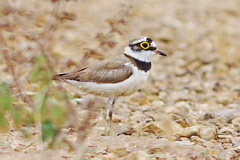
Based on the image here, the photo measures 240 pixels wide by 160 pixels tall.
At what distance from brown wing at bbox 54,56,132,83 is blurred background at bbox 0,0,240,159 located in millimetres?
215

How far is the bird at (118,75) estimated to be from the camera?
5459 mm

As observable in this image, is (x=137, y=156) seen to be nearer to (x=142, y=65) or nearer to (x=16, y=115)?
(x=16, y=115)

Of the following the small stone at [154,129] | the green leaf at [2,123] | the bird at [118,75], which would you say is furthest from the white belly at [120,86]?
the green leaf at [2,123]

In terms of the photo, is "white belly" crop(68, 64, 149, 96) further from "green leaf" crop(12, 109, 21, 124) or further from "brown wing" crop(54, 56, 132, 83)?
"green leaf" crop(12, 109, 21, 124)

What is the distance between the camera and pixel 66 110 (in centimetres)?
390

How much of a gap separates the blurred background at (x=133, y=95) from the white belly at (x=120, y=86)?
256mm

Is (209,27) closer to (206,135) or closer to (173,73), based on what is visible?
(173,73)

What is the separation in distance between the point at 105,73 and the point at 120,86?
8.8 inches

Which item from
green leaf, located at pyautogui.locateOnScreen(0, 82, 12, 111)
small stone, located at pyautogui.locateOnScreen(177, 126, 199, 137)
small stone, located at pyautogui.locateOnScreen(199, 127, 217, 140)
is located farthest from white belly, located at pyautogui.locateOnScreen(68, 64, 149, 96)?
green leaf, located at pyautogui.locateOnScreen(0, 82, 12, 111)

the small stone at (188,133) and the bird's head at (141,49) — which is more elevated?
the bird's head at (141,49)

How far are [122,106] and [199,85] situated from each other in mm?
1815

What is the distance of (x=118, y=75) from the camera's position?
17.9 ft

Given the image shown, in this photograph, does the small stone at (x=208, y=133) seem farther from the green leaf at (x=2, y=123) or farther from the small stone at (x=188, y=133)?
the green leaf at (x=2, y=123)

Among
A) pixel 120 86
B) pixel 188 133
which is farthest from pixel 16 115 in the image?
pixel 188 133
